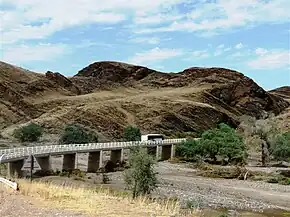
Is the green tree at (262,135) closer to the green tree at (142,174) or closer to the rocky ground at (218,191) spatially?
the rocky ground at (218,191)

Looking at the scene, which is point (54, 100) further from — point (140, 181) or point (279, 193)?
point (140, 181)

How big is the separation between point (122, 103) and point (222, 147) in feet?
228

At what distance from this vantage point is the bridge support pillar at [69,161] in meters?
64.5

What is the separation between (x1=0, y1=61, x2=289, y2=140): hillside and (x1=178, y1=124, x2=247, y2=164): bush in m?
36.9

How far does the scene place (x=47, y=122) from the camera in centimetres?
12062

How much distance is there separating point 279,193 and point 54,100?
348 ft

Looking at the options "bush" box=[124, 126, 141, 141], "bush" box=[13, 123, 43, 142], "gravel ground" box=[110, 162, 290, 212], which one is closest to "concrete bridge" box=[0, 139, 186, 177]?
"gravel ground" box=[110, 162, 290, 212]

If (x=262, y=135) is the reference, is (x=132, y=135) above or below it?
below

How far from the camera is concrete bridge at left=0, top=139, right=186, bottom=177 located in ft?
161

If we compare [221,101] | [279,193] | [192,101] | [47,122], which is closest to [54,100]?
[47,122]

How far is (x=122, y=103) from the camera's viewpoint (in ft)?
479

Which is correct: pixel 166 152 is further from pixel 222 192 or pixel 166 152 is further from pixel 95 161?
pixel 222 192

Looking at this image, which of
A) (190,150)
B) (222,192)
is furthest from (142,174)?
(190,150)

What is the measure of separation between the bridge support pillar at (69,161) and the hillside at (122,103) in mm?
42528
